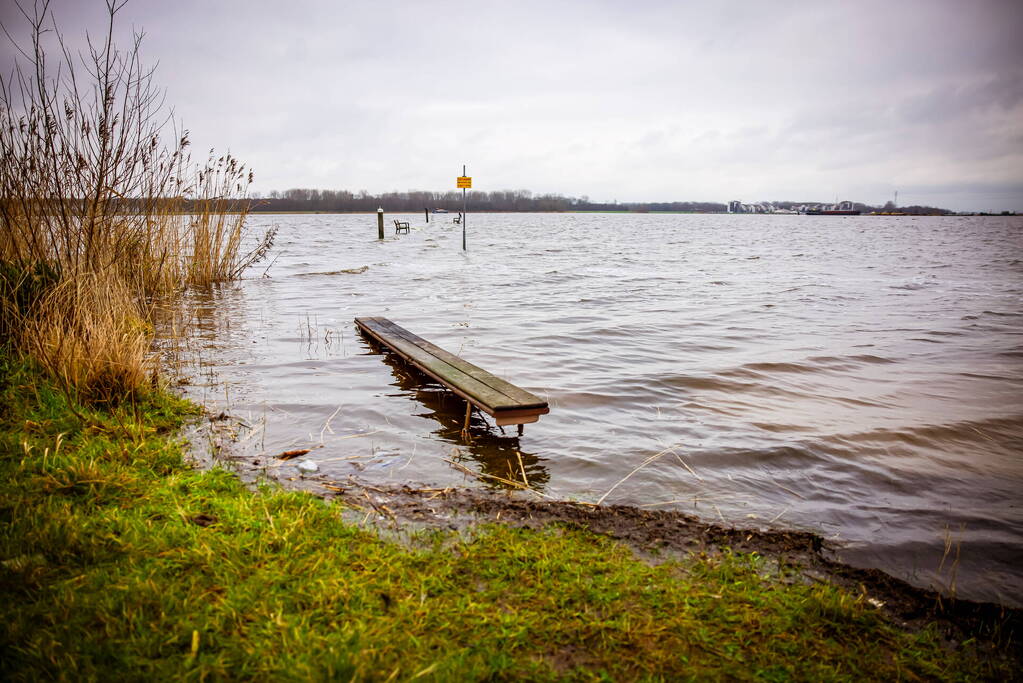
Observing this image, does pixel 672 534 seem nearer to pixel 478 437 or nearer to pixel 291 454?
pixel 478 437

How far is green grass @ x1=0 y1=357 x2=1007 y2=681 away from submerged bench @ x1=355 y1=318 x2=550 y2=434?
4.53ft

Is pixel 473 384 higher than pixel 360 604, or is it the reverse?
pixel 473 384

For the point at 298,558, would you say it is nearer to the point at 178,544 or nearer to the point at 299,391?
the point at 178,544

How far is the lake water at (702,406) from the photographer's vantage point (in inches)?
146

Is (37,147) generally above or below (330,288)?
above

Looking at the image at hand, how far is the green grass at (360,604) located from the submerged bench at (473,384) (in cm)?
138

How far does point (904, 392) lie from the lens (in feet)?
20.8

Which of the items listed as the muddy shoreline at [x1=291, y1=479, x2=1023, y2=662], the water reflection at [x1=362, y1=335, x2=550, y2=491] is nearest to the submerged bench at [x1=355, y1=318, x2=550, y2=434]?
the water reflection at [x1=362, y1=335, x2=550, y2=491]

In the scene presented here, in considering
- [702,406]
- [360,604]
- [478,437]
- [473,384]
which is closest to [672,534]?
[360,604]

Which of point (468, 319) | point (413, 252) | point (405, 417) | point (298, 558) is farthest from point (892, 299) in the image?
point (413, 252)

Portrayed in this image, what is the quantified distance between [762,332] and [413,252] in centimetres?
2070

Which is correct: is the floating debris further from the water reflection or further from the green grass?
the water reflection

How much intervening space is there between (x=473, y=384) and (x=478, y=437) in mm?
508

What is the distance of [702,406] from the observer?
5777 millimetres
